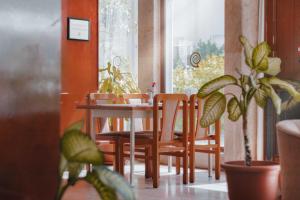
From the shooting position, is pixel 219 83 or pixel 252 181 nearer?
pixel 252 181

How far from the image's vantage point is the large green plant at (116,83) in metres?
8.02

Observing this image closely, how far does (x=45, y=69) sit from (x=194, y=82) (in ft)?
17.2

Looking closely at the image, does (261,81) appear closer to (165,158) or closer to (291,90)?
(291,90)

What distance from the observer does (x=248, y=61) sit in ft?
14.7

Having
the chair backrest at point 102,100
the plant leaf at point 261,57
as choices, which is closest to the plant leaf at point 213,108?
the plant leaf at point 261,57

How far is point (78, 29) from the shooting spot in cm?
747

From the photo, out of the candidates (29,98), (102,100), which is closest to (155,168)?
(102,100)

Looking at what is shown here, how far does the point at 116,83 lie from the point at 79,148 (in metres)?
5.80

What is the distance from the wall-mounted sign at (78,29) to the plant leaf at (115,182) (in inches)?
206

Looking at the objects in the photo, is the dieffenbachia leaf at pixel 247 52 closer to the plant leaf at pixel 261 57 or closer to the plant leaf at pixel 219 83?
the plant leaf at pixel 261 57

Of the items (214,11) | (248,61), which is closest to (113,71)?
(214,11)

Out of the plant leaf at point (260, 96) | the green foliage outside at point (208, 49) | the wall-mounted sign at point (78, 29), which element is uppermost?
the wall-mounted sign at point (78, 29)

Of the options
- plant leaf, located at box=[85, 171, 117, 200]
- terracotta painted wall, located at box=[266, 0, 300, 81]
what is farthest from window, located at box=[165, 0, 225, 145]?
plant leaf, located at box=[85, 171, 117, 200]

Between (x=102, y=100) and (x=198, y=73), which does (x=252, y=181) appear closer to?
(x=102, y=100)
